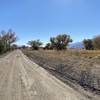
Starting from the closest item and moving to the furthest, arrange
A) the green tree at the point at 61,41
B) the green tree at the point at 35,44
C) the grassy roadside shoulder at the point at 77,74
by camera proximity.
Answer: the grassy roadside shoulder at the point at 77,74 < the green tree at the point at 61,41 < the green tree at the point at 35,44

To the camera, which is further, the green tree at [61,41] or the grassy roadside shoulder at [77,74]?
the green tree at [61,41]

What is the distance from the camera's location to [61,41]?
109 meters

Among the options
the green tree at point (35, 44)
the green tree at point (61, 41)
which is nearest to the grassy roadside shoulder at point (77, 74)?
the green tree at point (61, 41)

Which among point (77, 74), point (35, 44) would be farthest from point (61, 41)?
point (77, 74)

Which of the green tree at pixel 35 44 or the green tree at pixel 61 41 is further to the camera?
the green tree at pixel 35 44

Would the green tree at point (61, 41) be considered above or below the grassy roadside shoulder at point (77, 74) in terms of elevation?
above

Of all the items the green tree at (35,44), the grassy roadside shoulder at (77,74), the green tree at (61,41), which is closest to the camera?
the grassy roadside shoulder at (77,74)

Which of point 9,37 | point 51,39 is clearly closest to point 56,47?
point 51,39

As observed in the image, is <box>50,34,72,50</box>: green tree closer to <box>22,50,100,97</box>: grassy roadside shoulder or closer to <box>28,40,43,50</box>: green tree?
<box>28,40,43,50</box>: green tree

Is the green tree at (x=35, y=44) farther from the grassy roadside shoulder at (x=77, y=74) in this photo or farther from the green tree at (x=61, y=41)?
the grassy roadside shoulder at (x=77, y=74)

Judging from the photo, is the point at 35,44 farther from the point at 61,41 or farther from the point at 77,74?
the point at 77,74

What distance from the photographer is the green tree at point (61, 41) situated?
108938 millimetres

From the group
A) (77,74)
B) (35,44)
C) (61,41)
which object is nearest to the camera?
(77,74)

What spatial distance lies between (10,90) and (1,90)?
411 millimetres
